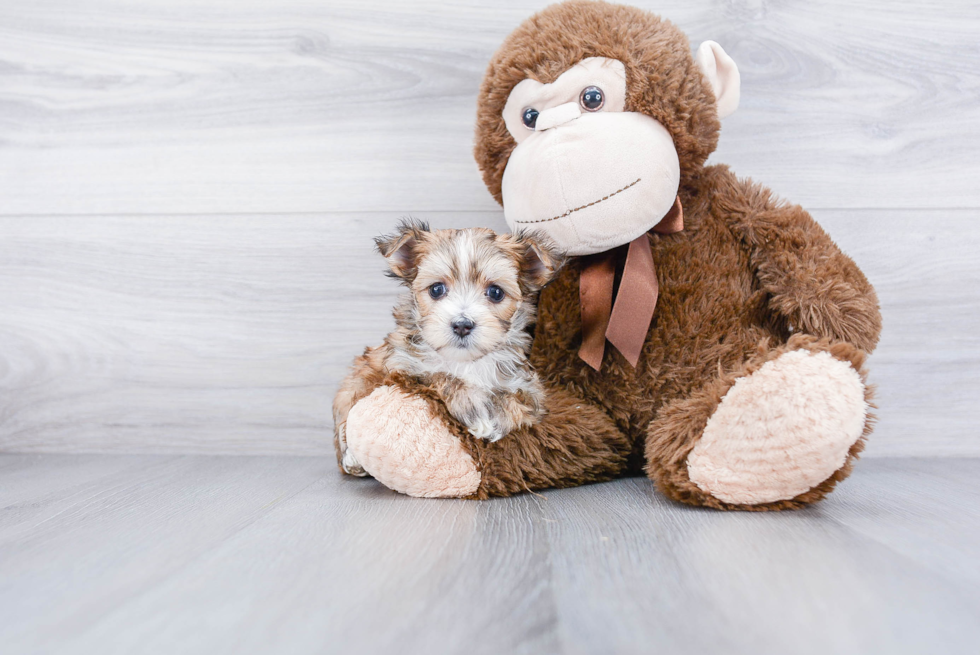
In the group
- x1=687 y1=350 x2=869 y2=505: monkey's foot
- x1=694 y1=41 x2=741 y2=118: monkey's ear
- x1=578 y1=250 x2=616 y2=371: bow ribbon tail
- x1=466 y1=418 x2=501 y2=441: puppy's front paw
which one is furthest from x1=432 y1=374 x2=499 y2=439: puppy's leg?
x1=694 y1=41 x2=741 y2=118: monkey's ear

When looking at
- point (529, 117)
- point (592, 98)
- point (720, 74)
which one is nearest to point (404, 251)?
→ point (529, 117)

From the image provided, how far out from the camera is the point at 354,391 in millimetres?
1396

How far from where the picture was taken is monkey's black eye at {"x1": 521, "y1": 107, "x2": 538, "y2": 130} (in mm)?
1343

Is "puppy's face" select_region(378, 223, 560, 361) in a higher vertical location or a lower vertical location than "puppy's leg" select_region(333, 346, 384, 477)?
higher

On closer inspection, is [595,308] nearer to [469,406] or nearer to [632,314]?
[632,314]

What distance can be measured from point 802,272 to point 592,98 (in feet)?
1.80

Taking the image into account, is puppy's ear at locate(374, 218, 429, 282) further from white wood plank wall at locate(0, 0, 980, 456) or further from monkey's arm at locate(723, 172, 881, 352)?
monkey's arm at locate(723, 172, 881, 352)

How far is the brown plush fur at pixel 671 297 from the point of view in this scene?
1.25 metres

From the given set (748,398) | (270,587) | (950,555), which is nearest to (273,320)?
(270,587)

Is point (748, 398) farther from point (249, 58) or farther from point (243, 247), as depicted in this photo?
point (249, 58)

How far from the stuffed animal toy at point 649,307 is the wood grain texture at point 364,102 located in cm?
41

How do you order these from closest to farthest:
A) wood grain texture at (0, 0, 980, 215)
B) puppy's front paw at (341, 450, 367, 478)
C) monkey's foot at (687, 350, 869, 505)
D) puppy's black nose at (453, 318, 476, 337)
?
monkey's foot at (687, 350, 869, 505) < puppy's black nose at (453, 318, 476, 337) < puppy's front paw at (341, 450, 367, 478) < wood grain texture at (0, 0, 980, 215)

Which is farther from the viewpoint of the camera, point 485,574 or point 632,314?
point 632,314

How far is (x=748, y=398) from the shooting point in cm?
113
